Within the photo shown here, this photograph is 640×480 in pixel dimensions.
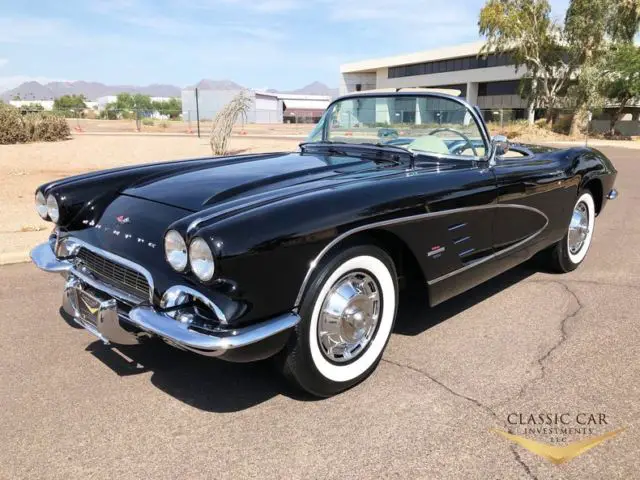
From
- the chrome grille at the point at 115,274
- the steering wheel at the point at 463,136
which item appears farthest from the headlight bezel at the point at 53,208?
the steering wheel at the point at 463,136

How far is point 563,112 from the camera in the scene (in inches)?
1331

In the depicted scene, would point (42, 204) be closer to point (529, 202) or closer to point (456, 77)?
point (529, 202)

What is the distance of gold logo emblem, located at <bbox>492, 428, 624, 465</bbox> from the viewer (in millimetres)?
2331

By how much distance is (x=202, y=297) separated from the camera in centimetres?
234

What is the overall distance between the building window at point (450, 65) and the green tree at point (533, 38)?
12.7 m

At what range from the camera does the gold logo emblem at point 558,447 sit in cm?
233

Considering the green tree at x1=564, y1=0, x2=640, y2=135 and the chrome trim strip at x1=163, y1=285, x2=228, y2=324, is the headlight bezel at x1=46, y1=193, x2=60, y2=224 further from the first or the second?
the green tree at x1=564, y1=0, x2=640, y2=135

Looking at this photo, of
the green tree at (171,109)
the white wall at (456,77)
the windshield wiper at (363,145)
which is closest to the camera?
the windshield wiper at (363,145)

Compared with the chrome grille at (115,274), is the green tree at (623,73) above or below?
above

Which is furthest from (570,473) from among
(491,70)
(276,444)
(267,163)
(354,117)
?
(491,70)

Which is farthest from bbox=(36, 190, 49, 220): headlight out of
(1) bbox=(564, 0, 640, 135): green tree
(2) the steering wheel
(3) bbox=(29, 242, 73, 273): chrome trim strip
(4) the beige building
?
(4) the beige building

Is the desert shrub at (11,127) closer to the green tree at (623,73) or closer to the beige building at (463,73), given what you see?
the green tree at (623,73)

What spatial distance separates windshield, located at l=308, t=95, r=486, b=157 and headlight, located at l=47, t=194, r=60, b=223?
195cm

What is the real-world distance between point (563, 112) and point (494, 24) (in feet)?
23.1
